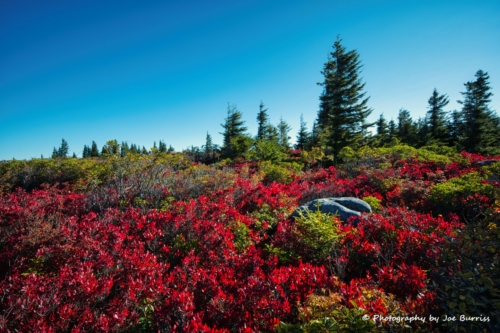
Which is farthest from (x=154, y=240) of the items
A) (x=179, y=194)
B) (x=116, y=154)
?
(x=116, y=154)

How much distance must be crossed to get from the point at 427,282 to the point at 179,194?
23.6 feet

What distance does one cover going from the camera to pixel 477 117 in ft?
81.4

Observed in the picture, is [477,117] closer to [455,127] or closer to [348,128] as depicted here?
[455,127]

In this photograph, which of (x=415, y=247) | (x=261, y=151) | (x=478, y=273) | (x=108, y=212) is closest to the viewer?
(x=478, y=273)

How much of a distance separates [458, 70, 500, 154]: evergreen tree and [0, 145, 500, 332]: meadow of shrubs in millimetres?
25543

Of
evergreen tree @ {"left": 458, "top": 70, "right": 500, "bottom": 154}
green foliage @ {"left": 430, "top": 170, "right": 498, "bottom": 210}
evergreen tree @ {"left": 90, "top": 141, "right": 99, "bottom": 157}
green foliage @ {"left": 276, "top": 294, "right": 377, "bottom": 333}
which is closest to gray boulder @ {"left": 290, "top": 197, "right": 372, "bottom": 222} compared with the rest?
green foliage @ {"left": 430, "top": 170, "right": 498, "bottom": 210}

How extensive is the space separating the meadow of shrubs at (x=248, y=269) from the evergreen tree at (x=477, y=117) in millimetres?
25543

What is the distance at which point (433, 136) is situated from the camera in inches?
1128

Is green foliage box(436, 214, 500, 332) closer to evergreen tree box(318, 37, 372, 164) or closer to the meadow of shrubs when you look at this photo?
the meadow of shrubs

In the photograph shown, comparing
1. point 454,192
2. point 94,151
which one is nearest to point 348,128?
point 454,192

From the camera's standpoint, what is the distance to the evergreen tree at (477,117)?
24.0 metres

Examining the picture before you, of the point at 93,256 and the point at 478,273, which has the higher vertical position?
the point at 478,273

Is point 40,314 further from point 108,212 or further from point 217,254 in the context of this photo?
point 108,212

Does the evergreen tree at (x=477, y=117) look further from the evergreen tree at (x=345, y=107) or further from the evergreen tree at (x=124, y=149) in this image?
the evergreen tree at (x=124, y=149)
